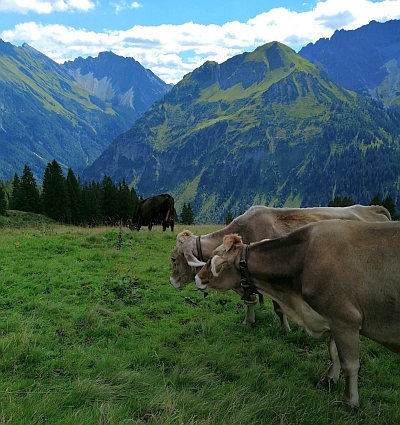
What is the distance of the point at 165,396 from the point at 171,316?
423 centimetres

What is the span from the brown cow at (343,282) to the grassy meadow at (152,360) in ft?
3.08

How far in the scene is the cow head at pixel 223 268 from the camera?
23.6ft

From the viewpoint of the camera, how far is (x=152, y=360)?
7.14 metres

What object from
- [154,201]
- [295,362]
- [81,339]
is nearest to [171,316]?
[81,339]

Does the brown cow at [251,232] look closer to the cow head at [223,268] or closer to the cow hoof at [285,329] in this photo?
the cow hoof at [285,329]

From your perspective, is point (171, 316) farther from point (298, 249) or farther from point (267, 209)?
point (298, 249)

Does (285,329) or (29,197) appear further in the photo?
(29,197)

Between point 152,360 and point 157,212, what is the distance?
21080 mm

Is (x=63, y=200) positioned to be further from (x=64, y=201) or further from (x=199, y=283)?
(x=199, y=283)

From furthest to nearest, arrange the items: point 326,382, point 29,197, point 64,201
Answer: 1. point 29,197
2. point 64,201
3. point 326,382

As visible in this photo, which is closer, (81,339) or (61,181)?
(81,339)

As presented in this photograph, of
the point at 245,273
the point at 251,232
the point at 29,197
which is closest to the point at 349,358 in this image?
the point at 245,273

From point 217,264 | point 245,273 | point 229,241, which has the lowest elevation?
point 245,273

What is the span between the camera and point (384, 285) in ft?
18.2
